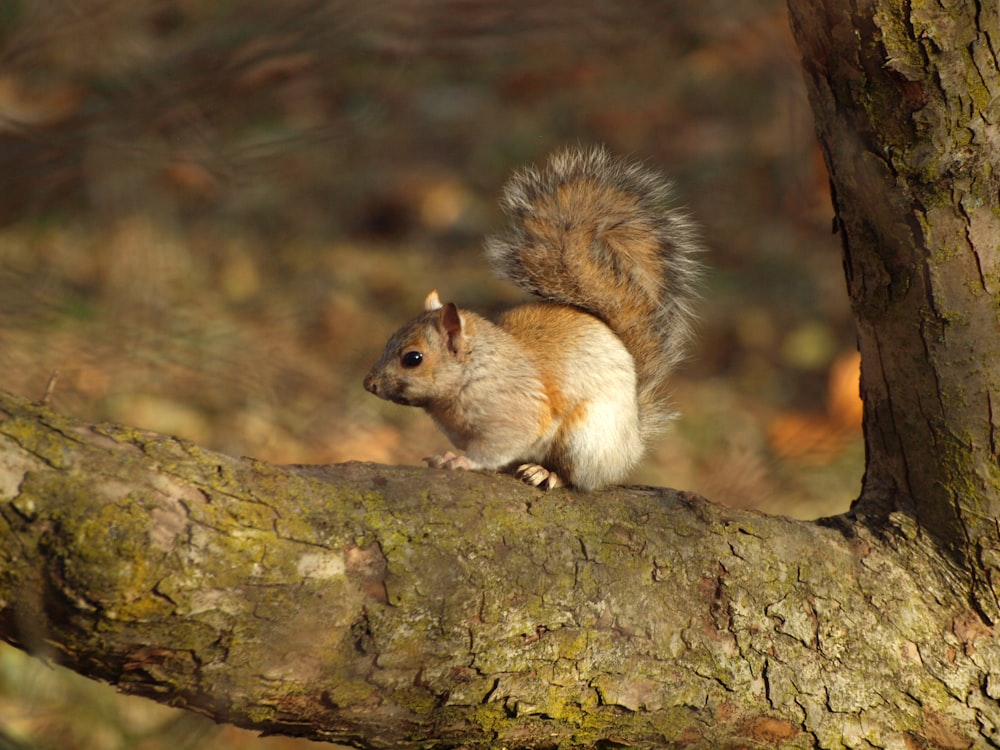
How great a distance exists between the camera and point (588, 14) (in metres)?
1.32

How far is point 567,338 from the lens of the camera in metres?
1.40

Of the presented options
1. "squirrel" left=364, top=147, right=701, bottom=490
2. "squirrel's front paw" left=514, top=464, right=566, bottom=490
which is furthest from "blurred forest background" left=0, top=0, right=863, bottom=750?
"squirrel's front paw" left=514, top=464, right=566, bottom=490

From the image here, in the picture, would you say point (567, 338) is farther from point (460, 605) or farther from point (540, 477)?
point (460, 605)

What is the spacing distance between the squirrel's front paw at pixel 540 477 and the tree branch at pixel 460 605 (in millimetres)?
109

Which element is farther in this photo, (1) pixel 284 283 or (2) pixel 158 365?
(1) pixel 284 283

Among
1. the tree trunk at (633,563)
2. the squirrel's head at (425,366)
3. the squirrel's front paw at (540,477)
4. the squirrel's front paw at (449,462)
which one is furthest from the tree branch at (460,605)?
the squirrel's head at (425,366)

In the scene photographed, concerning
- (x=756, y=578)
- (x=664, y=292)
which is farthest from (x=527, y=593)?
(x=664, y=292)

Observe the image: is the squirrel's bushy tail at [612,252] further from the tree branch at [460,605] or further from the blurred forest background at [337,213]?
the tree branch at [460,605]

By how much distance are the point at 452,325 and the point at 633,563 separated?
50 centimetres

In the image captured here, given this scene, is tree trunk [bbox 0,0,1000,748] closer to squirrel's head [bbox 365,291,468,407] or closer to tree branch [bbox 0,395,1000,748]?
tree branch [bbox 0,395,1000,748]

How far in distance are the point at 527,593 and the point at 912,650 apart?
45cm

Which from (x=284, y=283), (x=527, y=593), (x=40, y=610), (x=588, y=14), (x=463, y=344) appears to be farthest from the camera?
(x=284, y=283)

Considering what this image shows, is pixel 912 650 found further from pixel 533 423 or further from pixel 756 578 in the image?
pixel 533 423

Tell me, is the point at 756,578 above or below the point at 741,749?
above
